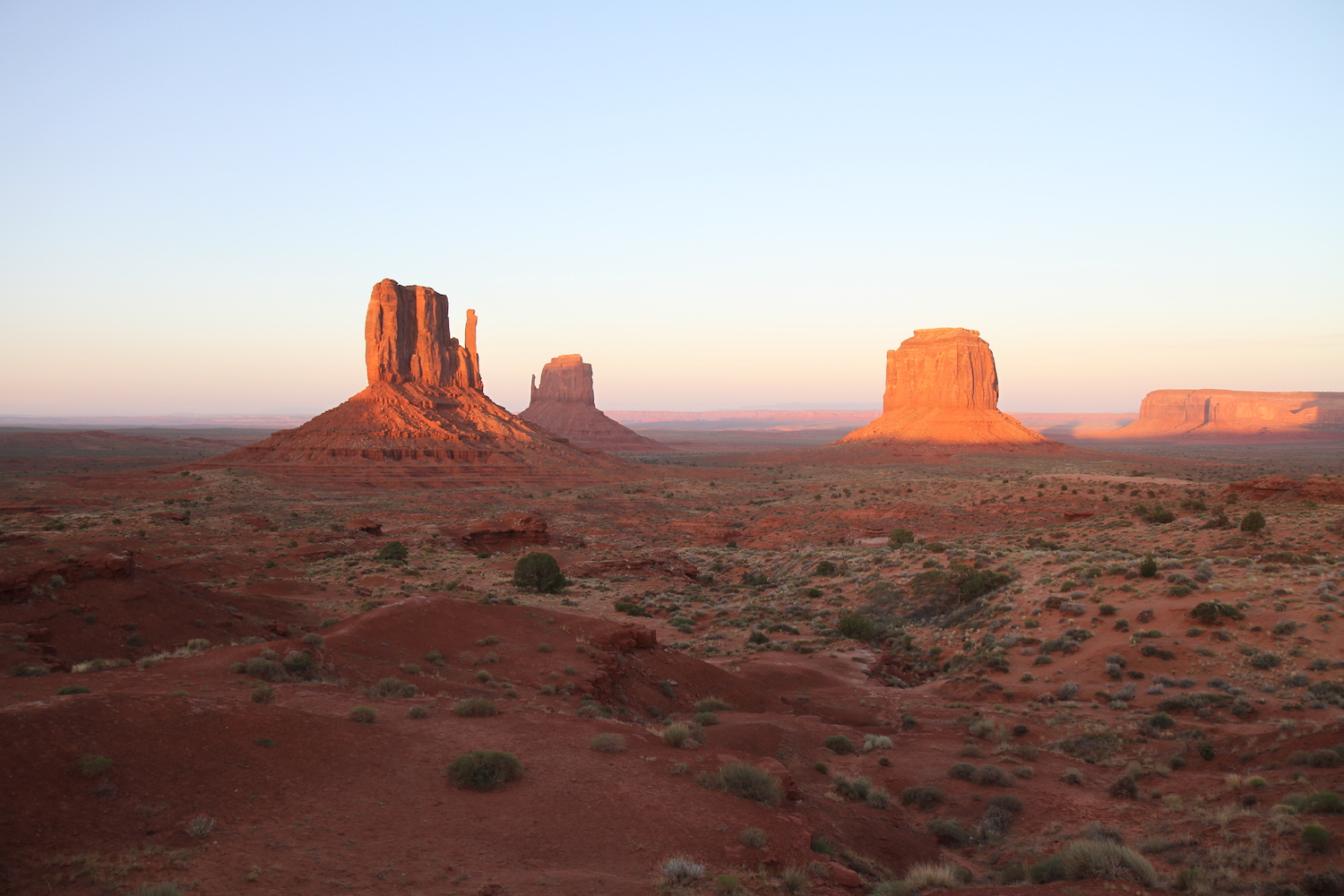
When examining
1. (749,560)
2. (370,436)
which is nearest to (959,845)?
(749,560)

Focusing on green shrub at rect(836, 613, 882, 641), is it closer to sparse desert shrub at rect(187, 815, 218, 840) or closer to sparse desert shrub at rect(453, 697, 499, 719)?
sparse desert shrub at rect(453, 697, 499, 719)

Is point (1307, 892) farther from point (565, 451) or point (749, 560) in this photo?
point (565, 451)

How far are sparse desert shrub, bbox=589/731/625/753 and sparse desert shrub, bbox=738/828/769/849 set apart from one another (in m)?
2.64

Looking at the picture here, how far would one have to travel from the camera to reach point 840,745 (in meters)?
14.0

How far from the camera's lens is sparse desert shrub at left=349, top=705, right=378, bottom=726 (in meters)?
10.5

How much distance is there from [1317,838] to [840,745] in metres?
7.49

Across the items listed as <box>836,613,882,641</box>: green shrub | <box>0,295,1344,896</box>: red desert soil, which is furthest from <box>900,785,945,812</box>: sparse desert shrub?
<box>836,613,882,641</box>: green shrub

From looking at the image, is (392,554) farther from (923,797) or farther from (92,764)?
(923,797)

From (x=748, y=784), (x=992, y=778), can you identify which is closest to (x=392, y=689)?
(x=748, y=784)

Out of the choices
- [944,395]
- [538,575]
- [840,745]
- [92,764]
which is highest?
[944,395]

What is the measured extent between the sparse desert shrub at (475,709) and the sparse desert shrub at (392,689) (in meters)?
1.64

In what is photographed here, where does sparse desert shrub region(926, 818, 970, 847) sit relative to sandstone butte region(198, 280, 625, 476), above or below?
below

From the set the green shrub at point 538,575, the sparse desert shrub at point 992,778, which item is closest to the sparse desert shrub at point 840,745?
the sparse desert shrub at point 992,778

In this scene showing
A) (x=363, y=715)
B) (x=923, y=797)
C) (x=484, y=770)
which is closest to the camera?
(x=484, y=770)
